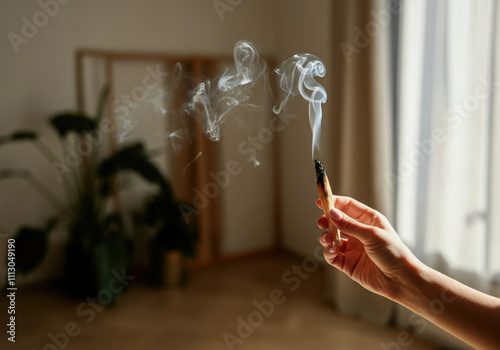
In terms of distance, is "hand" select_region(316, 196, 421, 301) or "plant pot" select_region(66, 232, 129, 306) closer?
"hand" select_region(316, 196, 421, 301)

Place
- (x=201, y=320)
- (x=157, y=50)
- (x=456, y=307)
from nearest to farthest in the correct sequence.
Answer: (x=456, y=307) → (x=201, y=320) → (x=157, y=50)

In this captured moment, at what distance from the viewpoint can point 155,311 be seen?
2533mm

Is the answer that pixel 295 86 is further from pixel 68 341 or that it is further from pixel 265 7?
pixel 68 341

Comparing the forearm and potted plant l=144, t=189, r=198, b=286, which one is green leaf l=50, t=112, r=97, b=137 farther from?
the forearm

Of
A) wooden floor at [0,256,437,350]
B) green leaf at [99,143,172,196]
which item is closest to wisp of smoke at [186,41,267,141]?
green leaf at [99,143,172,196]

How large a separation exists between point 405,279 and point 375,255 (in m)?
0.08

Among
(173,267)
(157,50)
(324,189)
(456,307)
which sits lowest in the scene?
(173,267)

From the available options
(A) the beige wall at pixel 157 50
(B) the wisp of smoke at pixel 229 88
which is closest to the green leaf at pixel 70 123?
(A) the beige wall at pixel 157 50

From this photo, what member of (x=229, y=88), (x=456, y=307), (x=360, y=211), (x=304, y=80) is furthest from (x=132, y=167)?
(x=456, y=307)

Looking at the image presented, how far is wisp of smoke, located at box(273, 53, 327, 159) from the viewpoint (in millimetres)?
2615

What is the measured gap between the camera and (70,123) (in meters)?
2.54

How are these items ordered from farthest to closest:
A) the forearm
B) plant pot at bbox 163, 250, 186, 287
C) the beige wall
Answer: plant pot at bbox 163, 250, 186, 287 → the beige wall → the forearm

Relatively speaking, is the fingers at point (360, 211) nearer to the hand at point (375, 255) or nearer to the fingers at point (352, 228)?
the hand at point (375, 255)

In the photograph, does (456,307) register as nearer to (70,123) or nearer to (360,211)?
(360,211)
